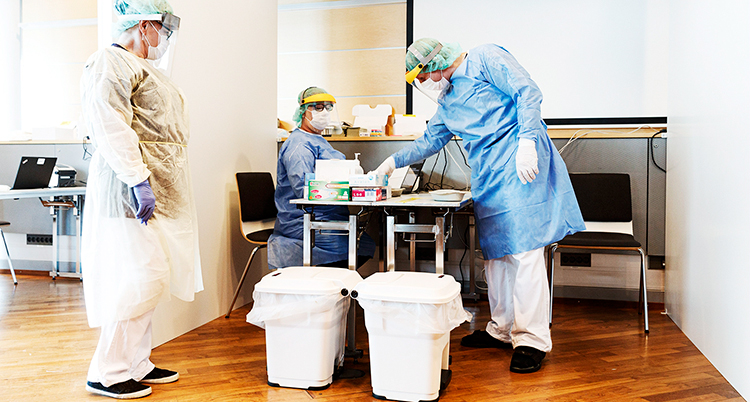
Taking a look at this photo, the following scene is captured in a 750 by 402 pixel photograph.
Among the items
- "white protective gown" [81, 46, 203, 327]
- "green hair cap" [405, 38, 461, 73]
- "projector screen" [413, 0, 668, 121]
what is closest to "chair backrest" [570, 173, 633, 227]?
"projector screen" [413, 0, 668, 121]

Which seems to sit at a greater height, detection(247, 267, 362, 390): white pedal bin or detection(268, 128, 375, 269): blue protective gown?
detection(268, 128, 375, 269): blue protective gown

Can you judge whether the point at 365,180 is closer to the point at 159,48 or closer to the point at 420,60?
the point at 420,60

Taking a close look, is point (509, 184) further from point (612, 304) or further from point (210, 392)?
point (612, 304)

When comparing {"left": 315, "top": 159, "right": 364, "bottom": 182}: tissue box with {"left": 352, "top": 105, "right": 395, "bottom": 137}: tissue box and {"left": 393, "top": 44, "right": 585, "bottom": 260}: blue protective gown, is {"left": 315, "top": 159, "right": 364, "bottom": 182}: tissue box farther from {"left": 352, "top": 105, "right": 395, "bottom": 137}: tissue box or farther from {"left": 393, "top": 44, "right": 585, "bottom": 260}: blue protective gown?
{"left": 352, "top": 105, "right": 395, "bottom": 137}: tissue box

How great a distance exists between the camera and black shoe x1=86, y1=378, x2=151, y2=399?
1678 mm

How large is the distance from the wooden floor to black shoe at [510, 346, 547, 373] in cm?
3

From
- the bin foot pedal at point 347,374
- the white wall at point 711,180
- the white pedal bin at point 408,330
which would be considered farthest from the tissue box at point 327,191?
the white wall at point 711,180

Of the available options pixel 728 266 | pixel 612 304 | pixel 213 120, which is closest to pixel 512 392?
pixel 728 266

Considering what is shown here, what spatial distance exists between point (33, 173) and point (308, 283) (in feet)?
7.89

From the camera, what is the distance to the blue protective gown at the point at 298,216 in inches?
92.1

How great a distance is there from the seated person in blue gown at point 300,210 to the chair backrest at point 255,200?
236 mm

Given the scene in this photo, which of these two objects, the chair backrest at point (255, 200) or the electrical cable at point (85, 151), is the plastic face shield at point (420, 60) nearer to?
the chair backrest at point (255, 200)

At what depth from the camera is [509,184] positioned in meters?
2.02

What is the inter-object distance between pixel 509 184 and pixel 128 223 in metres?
1.43
